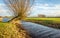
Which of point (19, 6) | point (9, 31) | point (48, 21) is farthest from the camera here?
point (48, 21)

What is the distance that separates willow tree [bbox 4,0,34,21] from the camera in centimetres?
361

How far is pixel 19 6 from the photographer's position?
3.66m

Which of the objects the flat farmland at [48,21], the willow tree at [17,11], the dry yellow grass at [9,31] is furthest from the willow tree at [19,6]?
the dry yellow grass at [9,31]

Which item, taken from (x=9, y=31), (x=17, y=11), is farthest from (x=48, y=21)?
(x=9, y=31)

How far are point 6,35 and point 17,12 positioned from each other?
647 millimetres

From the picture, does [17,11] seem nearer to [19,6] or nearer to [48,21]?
[19,6]

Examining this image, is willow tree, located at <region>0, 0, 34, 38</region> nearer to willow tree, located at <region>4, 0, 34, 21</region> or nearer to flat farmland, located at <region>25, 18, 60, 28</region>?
willow tree, located at <region>4, 0, 34, 21</region>

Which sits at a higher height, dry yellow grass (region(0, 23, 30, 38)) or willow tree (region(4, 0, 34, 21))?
willow tree (region(4, 0, 34, 21))

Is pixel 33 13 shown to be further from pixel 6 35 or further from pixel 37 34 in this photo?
pixel 6 35

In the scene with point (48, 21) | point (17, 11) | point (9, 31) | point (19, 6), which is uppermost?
point (19, 6)

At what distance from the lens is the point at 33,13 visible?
12.2 ft

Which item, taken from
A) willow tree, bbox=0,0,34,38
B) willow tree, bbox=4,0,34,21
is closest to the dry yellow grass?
willow tree, bbox=0,0,34,38

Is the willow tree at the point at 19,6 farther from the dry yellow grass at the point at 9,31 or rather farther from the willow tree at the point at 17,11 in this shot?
the dry yellow grass at the point at 9,31

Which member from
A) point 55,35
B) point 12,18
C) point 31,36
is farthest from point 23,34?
point 55,35
